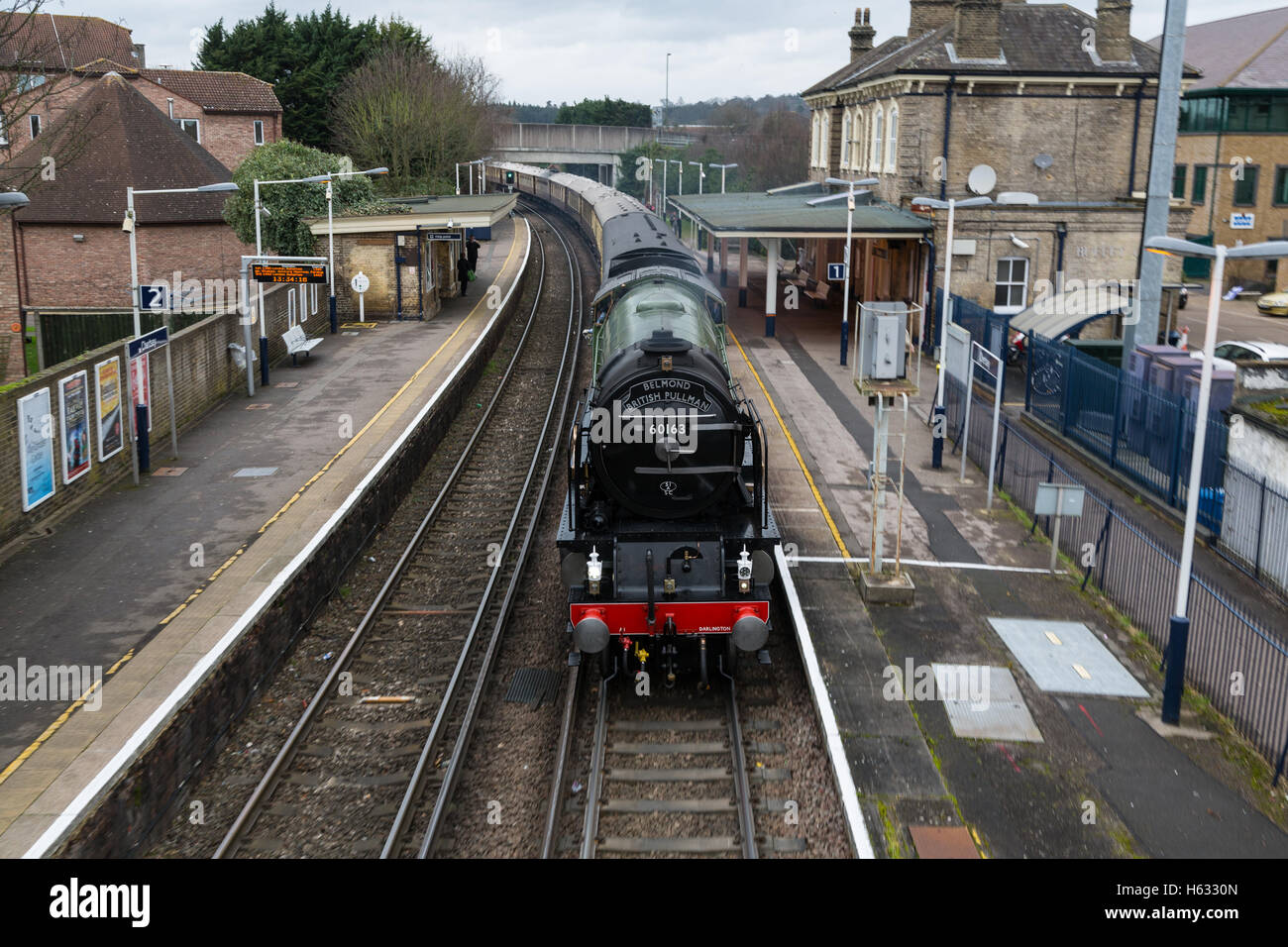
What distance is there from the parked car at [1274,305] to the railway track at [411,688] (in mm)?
33970

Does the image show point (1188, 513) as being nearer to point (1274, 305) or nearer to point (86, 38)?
point (1274, 305)

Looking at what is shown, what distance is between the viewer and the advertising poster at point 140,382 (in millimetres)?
19484

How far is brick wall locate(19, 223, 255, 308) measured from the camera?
35562 millimetres

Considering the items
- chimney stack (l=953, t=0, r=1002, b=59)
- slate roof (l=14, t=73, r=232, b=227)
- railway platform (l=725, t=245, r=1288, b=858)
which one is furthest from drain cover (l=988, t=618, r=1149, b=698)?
slate roof (l=14, t=73, r=232, b=227)

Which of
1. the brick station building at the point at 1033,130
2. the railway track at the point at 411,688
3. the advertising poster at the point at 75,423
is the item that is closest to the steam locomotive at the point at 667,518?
the railway track at the point at 411,688

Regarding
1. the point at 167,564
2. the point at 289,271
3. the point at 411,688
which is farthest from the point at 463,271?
the point at 411,688

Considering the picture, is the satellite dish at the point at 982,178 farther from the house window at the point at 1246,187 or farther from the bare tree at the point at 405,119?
the bare tree at the point at 405,119

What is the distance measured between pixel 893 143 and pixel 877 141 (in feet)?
7.04

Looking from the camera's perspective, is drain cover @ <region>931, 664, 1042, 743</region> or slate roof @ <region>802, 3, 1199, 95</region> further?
slate roof @ <region>802, 3, 1199, 95</region>

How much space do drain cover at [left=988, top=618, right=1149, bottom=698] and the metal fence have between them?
4.70 metres

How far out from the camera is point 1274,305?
141ft

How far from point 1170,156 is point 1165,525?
329 inches

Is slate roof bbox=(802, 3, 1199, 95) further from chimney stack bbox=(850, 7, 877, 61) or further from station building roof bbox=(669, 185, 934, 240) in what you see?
chimney stack bbox=(850, 7, 877, 61)

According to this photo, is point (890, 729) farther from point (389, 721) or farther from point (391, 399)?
point (391, 399)
